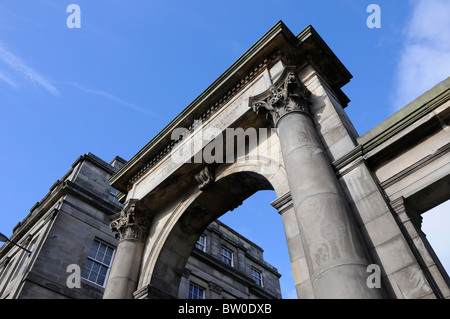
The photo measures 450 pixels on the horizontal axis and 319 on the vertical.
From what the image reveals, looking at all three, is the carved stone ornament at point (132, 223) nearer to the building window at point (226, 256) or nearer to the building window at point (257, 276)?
the building window at point (226, 256)

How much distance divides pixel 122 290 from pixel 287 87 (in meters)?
7.57

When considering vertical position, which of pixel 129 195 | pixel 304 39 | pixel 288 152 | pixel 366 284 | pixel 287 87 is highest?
pixel 304 39

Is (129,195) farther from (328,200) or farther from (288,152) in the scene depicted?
(328,200)

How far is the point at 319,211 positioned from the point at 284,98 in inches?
149

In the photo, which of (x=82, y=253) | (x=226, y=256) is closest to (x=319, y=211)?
(x=82, y=253)

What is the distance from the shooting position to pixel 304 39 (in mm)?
10078

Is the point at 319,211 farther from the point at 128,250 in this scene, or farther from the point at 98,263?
the point at 98,263

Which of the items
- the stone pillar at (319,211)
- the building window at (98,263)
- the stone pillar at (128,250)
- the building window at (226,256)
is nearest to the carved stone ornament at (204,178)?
the stone pillar at (128,250)

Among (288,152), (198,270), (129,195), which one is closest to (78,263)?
(129,195)

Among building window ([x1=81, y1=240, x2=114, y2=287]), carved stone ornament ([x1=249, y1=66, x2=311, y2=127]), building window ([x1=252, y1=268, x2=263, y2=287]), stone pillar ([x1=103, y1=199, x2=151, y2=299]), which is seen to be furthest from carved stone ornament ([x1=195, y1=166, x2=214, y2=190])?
building window ([x1=252, y1=268, x2=263, y2=287])

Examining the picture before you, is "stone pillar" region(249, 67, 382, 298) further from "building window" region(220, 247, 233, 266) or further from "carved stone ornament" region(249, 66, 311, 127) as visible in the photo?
"building window" region(220, 247, 233, 266)

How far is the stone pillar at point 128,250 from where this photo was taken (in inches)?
396

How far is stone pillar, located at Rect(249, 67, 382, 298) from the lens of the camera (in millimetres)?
4945

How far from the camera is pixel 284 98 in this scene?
867 centimetres
